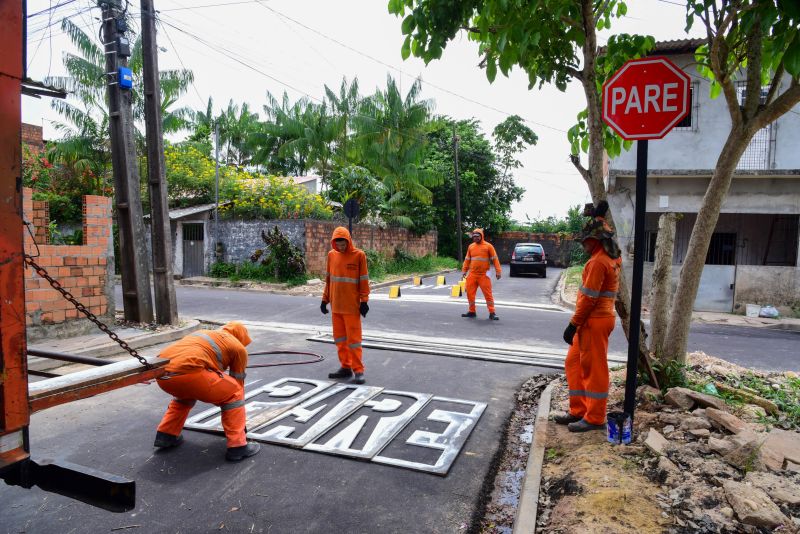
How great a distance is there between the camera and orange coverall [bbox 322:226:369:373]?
5.97 metres

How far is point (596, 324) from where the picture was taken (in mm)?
4344

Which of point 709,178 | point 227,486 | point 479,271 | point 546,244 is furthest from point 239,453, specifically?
point 546,244

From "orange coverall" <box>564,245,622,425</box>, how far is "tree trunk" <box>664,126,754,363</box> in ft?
4.04

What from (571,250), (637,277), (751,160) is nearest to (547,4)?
(637,277)

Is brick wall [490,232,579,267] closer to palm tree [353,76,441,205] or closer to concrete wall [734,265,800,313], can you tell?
palm tree [353,76,441,205]

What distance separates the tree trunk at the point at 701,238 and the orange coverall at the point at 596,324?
1232 mm

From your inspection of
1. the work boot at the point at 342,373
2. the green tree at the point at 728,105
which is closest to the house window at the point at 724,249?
the green tree at the point at 728,105

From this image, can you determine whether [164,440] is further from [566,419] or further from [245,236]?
[245,236]

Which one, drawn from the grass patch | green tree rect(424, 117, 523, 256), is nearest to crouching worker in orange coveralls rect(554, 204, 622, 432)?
the grass patch

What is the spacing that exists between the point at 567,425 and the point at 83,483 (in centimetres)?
383

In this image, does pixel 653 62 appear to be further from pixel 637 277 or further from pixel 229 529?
pixel 229 529

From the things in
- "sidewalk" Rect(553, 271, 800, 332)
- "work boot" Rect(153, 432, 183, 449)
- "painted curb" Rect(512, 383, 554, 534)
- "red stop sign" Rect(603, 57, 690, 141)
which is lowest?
"sidewalk" Rect(553, 271, 800, 332)

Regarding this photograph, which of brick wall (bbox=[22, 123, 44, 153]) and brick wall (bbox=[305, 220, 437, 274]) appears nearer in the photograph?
brick wall (bbox=[305, 220, 437, 274])

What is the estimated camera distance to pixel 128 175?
27.7ft
